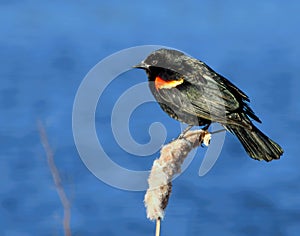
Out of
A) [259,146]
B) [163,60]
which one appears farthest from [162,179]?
[163,60]

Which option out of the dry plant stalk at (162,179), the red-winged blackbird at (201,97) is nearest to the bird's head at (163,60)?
the red-winged blackbird at (201,97)

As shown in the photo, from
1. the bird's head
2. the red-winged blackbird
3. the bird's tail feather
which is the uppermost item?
the bird's head

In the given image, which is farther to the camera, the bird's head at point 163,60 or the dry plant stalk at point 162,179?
the bird's head at point 163,60

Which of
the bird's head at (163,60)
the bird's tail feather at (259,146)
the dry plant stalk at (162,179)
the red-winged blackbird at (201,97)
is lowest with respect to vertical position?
the dry plant stalk at (162,179)

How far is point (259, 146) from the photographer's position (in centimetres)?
257

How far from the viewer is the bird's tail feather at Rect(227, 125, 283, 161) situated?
2.56m

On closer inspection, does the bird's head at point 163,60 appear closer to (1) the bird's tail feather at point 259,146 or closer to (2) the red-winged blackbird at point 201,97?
(2) the red-winged blackbird at point 201,97

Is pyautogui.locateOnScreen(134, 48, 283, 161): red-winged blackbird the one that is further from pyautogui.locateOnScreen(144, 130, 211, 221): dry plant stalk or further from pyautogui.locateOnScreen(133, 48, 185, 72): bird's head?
pyautogui.locateOnScreen(144, 130, 211, 221): dry plant stalk

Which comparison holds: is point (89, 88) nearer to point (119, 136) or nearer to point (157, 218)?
point (119, 136)

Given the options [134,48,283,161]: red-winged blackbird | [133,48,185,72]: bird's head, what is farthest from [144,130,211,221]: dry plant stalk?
[133,48,185,72]: bird's head

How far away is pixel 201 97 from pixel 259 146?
1.13 feet

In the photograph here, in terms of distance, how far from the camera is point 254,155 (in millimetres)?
2566

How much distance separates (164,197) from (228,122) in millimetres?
756

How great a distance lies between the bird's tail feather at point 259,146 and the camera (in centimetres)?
256
